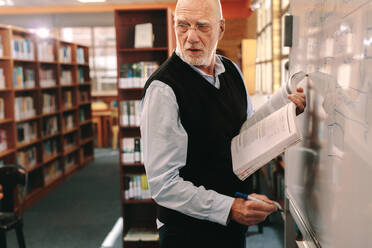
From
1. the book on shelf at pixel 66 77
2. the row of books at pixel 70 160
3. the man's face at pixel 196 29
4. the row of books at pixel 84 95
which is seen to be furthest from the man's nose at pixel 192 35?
the row of books at pixel 84 95

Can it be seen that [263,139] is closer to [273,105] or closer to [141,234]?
[273,105]

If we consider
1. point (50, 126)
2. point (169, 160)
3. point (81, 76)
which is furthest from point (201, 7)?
point (81, 76)

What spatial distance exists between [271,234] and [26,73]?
3.45m

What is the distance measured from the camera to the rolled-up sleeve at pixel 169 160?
1091 mm

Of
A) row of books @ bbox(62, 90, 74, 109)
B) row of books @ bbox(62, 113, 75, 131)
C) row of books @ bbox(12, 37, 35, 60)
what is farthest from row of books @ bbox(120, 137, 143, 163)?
row of books @ bbox(62, 90, 74, 109)

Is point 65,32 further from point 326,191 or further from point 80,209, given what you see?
point 326,191

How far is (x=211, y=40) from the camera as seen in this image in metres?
1.21

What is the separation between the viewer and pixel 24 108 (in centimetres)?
454

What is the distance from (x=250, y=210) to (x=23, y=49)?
13.8ft

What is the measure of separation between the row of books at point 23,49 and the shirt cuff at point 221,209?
3881mm

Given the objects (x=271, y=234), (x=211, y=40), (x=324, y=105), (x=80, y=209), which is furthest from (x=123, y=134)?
(x=324, y=105)

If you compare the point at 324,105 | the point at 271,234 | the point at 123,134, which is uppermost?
the point at 324,105

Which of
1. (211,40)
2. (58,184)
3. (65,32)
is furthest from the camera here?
(65,32)

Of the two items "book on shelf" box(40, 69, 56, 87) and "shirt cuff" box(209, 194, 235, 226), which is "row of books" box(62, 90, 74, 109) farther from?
"shirt cuff" box(209, 194, 235, 226)
